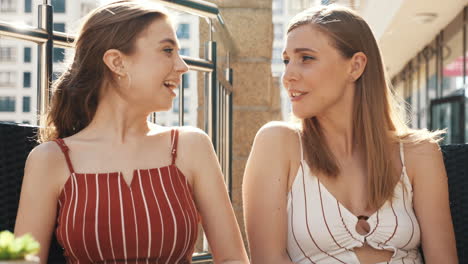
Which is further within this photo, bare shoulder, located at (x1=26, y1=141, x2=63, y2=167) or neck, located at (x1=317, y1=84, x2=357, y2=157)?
neck, located at (x1=317, y1=84, x2=357, y2=157)

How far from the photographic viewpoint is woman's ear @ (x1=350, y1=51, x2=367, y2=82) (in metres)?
2.19

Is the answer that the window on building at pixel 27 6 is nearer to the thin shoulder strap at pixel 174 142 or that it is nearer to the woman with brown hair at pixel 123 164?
the woman with brown hair at pixel 123 164

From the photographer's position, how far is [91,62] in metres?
1.99

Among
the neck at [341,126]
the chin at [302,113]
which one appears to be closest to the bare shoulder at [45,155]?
the chin at [302,113]

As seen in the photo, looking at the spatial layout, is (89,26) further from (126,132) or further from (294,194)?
(294,194)

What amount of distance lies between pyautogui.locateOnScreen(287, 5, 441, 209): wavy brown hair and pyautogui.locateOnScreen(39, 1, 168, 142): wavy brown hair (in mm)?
552

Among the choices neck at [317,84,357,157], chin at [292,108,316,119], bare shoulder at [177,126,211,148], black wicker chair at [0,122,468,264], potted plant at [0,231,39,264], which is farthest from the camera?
neck at [317,84,357,157]

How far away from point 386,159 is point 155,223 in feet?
2.65

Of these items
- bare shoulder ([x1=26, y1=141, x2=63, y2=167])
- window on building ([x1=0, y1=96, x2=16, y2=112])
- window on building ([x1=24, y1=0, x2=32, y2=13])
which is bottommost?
bare shoulder ([x1=26, y1=141, x2=63, y2=167])

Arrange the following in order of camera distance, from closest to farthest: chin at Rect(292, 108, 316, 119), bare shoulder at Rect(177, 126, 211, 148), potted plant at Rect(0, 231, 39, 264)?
potted plant at Rect(0, 231, 39, 264), bare shoulder at Rect(177, 126, 211, 148), chin at Rect(292, 108, 316, 119)

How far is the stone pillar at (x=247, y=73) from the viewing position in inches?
163

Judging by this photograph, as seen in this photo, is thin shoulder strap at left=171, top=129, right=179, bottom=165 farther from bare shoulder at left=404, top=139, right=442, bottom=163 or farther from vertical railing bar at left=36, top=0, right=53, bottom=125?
bare shoulder at left=404, top=139, right=442, bottom=163

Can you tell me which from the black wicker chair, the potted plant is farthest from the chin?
the potted plant

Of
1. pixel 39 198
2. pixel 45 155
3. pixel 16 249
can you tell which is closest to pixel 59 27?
pixel 45 155
